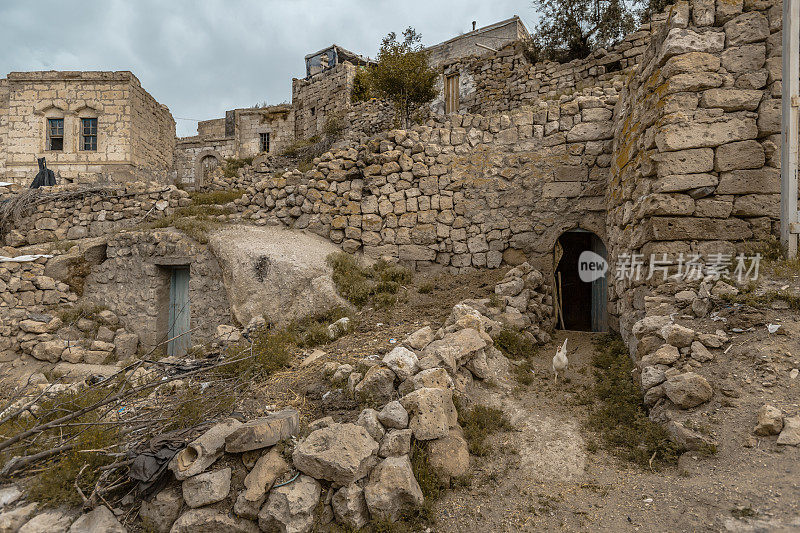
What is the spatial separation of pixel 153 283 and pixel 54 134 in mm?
12244

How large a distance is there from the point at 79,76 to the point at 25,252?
397 inches

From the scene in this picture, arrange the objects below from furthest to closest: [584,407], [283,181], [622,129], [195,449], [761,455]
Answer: [283,181], [622,129], [584,407], [195,449], [761,455]

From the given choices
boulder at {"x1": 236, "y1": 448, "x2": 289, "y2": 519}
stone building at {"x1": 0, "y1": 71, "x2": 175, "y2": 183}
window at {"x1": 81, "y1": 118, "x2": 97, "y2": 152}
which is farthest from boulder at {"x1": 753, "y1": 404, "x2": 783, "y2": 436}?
window at {"x1": 81, "y1": 118, "x2": 97, "y2": 152}

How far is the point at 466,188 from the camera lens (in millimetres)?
6961

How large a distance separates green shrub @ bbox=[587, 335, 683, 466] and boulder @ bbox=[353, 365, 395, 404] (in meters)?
1.86

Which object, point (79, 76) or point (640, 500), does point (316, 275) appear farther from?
point (79, 76)

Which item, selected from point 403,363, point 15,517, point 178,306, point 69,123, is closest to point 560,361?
point 403,363

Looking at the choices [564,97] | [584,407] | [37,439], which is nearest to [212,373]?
[37,439]

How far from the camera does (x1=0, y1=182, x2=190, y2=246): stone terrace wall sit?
8883 mm

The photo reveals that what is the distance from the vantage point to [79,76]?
1476 centimetres

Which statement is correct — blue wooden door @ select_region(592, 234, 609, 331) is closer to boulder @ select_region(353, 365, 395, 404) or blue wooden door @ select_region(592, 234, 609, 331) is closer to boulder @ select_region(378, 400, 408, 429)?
boulder @ select_region(353, 365, 395, 404)

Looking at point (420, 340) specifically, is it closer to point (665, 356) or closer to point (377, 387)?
point (377, 387)

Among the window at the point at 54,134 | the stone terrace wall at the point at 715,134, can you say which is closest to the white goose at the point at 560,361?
the stone terrace wall at the point at 715,134

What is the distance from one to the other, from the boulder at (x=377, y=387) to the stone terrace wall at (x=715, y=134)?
2.79 m
